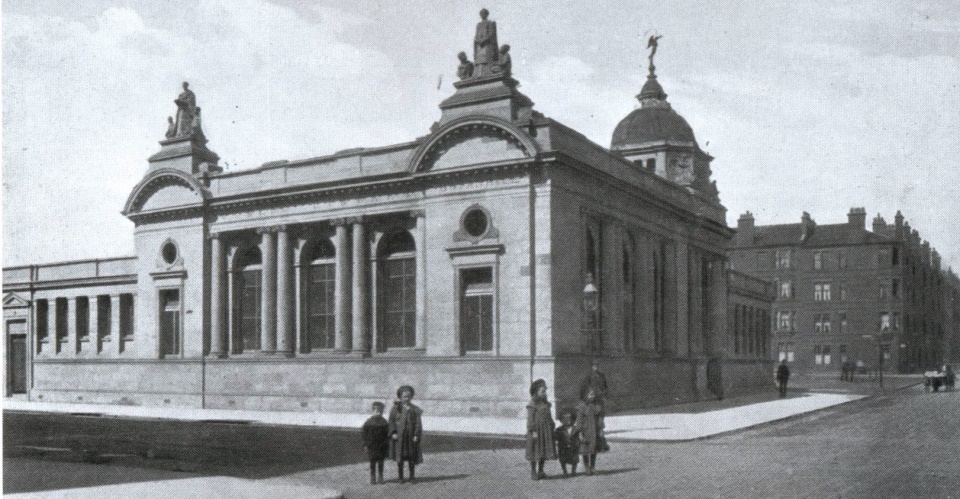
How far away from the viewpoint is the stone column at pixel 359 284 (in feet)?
114

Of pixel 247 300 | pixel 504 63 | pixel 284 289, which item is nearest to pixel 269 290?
pixel 284 289

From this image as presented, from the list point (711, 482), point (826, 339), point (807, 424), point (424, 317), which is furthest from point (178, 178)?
point (826, 339)

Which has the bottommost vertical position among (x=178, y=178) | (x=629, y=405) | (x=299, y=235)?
(x=629, y=405)

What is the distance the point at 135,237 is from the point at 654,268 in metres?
22.3

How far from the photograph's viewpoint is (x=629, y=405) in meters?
35.4

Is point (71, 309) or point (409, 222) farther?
point (71, 309)

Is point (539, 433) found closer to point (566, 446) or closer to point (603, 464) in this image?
point (566, 446)

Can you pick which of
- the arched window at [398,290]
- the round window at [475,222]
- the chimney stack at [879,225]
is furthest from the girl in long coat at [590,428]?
the chimney stack at [879,225]

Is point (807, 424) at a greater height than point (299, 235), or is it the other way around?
point (299, 235)

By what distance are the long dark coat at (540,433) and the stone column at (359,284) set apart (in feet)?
63.7

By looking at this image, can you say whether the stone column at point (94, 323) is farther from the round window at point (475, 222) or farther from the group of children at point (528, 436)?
the group of children at point (528, 436)

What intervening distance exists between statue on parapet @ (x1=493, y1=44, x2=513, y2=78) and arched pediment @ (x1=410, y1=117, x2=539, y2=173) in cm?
209

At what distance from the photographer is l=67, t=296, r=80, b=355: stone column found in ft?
146

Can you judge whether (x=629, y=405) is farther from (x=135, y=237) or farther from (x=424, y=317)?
(x=135, y=237)
